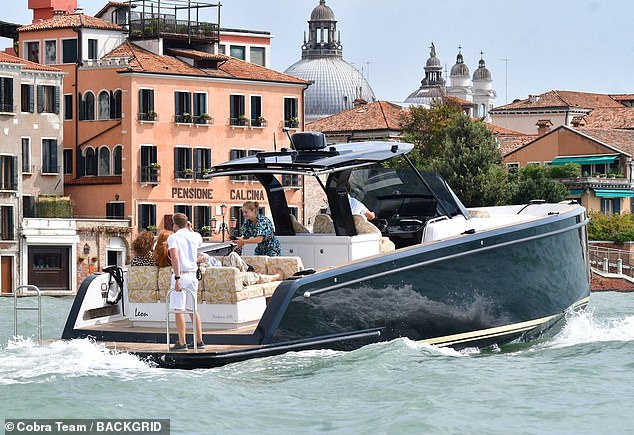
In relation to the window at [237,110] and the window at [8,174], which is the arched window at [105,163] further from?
the window at [237,110]

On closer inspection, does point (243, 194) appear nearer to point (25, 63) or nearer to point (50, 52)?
point (50, 52)

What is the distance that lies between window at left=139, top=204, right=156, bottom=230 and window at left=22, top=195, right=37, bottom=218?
3.33 metres

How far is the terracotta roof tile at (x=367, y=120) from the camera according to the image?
65.8 m

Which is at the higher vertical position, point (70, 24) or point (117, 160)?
point (70, 24)

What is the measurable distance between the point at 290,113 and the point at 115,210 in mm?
7623

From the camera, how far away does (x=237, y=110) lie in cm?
5047

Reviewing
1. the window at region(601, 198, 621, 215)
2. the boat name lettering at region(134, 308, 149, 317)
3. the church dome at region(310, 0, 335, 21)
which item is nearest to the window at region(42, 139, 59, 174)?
the window at region(601, 198, 621, 215)

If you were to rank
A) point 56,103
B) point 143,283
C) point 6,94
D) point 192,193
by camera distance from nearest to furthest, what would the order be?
point 143,283, point 6,94, point 56,103, point 192,193

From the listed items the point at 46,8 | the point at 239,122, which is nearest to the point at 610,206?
the point at 239,122

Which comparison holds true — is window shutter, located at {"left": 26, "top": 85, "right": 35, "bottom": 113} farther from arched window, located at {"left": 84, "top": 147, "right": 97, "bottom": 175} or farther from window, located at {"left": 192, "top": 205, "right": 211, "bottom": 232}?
window, located at {"left": 192, "top": 205, "right": 211, "bottom": 232}

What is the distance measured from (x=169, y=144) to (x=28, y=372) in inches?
1455

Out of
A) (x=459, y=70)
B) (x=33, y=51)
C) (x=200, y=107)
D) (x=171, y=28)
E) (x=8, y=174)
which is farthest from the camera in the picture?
(x=459, y=70)

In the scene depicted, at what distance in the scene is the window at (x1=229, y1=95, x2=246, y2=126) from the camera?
165 feet

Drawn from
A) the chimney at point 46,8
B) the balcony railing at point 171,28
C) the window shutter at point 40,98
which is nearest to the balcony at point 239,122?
the balcony railing at point 171,28
